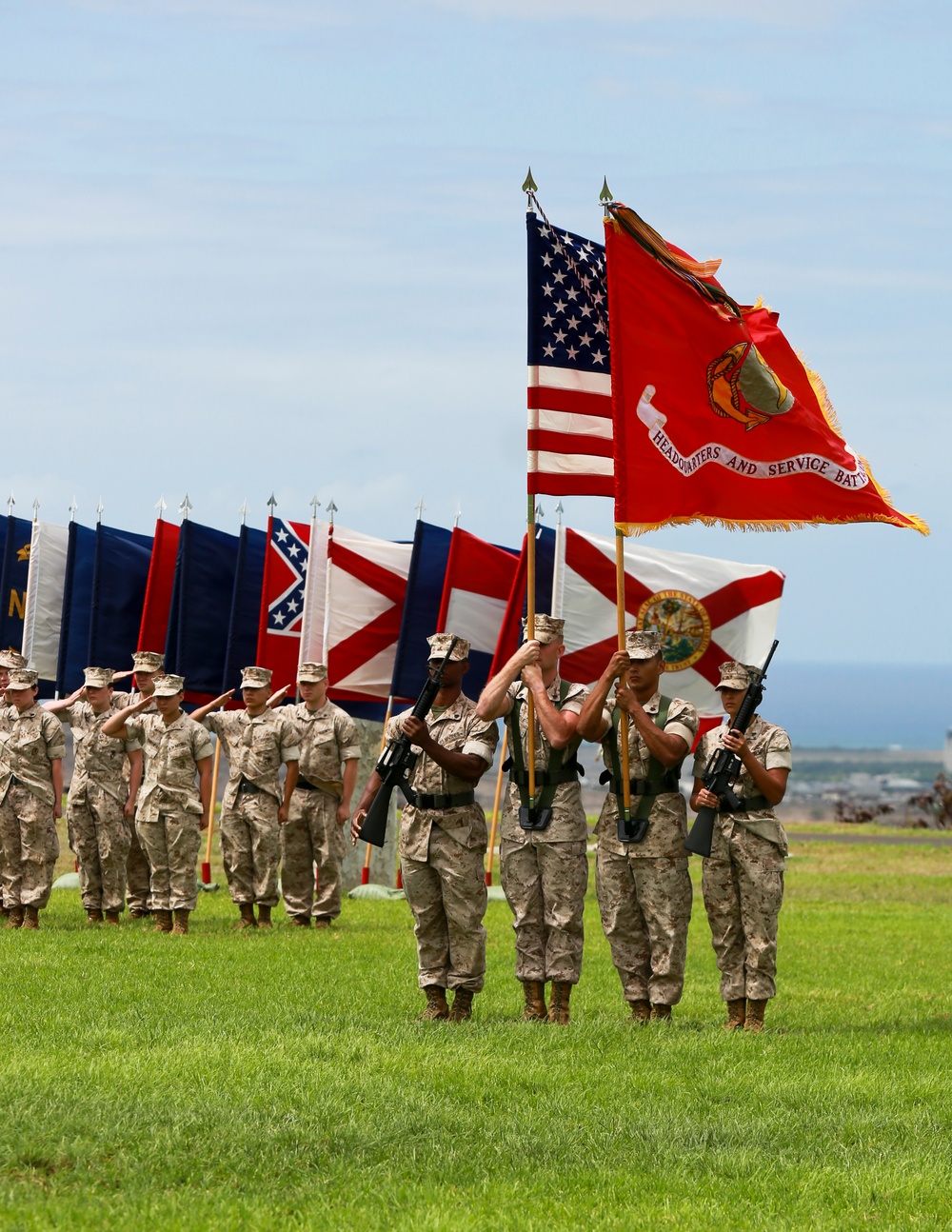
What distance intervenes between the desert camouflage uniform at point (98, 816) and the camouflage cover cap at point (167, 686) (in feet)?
2.53

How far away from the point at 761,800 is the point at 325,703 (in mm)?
6748

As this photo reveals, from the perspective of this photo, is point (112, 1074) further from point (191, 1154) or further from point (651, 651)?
point (651, 651)

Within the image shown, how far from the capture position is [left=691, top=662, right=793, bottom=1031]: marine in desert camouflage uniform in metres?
10.3

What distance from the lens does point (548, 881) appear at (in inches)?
400

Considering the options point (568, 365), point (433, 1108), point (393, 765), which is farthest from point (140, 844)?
point (433, 1108)

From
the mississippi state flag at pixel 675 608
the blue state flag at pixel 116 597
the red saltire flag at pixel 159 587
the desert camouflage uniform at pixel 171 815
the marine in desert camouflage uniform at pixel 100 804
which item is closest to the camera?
the desert camouflage uniform at pixel 171 815

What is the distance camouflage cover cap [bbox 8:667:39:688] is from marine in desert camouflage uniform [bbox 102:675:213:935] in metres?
0.74

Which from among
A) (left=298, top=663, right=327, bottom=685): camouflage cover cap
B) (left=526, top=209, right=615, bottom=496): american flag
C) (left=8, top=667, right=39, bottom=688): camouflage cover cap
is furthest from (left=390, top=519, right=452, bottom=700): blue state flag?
(left=526, top=209, right=615, bottom=496): american flag

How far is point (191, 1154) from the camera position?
6.61 meters

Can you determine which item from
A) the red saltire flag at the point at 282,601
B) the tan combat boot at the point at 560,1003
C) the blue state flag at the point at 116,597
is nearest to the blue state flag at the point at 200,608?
the red saltire flag at the point at 282,601

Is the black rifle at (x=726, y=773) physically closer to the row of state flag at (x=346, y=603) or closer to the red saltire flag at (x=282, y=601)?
the row of state flag at (x=346, y=603)

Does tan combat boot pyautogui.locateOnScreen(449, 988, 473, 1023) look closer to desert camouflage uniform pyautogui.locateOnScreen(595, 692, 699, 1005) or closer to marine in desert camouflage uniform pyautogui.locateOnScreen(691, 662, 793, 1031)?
desert camouflage uniform pyautogui.locateOnScreen(595, 692, 699, 1005)

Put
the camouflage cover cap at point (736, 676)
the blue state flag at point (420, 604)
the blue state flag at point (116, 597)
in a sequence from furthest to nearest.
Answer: the blue state flag at point (116, 597) < the blue state flag at point (420, 604) < the camouflage cover cap at point (736, 676)

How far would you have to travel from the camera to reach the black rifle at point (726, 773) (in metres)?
10.2
